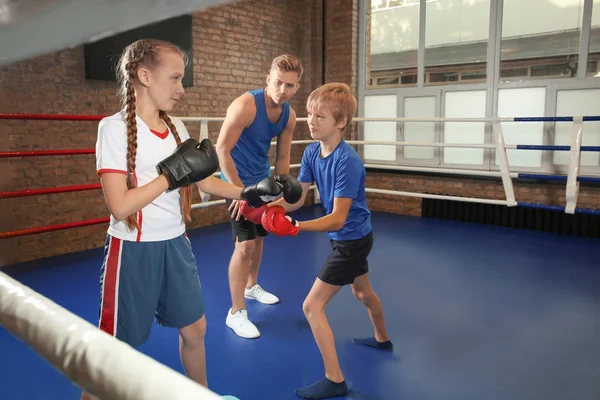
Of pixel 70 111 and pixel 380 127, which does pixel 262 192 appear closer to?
pixel 70 111

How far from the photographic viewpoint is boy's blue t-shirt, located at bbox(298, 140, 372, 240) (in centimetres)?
161

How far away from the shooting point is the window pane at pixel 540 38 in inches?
165

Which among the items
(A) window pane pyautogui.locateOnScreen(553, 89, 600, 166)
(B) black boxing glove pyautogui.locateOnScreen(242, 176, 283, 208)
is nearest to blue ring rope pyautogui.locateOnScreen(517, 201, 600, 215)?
(A) window pane pyautogui.locateOnScreen(553, 89, 600, 166)

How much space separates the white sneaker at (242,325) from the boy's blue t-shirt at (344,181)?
0.68m

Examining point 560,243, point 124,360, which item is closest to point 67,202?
point 124,360

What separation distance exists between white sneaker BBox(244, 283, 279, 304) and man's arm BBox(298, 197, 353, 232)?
3.47ft

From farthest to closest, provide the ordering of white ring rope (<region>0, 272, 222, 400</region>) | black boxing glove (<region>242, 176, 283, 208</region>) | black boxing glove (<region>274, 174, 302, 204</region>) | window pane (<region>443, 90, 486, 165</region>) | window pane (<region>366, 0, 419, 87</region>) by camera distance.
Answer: window pane (<region>366, 0, 419, 87</region>) < window pane (<region>443, 90, 486, 165</region>) < black boxing glove (<region>274, 174, 302, 204</region>) < black boxing glove (<region>242, 176, 283, 208</region>) < white ring rope (<region>0, 272, 222, 400</region>)

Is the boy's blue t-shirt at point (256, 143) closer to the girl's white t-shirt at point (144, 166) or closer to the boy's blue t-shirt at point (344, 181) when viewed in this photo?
the boy's blue t-shirt at point (344, 181)

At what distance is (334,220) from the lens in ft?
5.15

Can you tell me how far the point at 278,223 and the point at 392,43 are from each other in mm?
4306

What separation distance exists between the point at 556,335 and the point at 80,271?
2754 millimetres

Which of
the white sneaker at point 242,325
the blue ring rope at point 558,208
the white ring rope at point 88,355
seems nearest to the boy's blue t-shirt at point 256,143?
the white sneaker at point 242,325

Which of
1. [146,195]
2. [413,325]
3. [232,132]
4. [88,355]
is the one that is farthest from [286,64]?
[88,355]

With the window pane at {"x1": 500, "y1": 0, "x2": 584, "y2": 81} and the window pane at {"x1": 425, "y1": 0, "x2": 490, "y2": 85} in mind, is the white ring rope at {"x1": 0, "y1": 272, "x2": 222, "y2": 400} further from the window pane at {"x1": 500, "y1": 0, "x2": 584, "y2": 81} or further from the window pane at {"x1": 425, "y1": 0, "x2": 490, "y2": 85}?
the window pane at {"x1": 425, "y1": 0, "x2": 490, "y2": 85}
